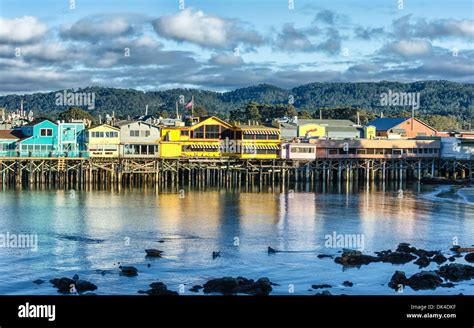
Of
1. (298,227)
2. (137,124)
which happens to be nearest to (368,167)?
(137,124)

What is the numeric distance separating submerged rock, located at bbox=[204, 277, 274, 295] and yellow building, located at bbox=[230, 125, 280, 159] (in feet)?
144

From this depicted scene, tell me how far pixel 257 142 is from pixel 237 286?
1785 inches

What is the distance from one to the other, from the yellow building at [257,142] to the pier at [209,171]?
0.81 meters

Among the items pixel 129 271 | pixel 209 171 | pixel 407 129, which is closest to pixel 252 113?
pixel 407 129

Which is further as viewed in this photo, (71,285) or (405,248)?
(405,248)

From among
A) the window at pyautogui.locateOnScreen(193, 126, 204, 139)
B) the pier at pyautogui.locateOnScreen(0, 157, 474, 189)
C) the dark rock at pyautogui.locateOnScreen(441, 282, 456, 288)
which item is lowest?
the dark rock at pyautogui.locateOnScreen(441, 282, 456, 288)

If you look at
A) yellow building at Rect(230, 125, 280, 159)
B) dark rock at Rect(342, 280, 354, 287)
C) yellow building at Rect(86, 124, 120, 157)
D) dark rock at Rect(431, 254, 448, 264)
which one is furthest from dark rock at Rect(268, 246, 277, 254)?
yellow building at Rect(230, 125, 280, 159)

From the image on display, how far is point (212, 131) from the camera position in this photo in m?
71.2

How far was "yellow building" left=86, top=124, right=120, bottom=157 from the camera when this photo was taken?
6788cm

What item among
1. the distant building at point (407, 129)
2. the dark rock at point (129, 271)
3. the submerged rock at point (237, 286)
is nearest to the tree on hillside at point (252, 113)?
the distant building at point (407, 129)

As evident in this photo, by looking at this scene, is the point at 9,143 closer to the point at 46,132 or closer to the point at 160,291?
the point at 46,132

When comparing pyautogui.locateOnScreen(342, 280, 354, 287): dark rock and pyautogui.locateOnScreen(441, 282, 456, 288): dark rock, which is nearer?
pyautogui.locateOnScreen(441, 282, 456, 288): dark rock

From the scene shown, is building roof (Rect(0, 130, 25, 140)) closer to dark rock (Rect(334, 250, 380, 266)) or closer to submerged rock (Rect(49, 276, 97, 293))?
submerged rock (Rect(49, 276, 97, 293))

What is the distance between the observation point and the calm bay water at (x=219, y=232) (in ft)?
94.3
